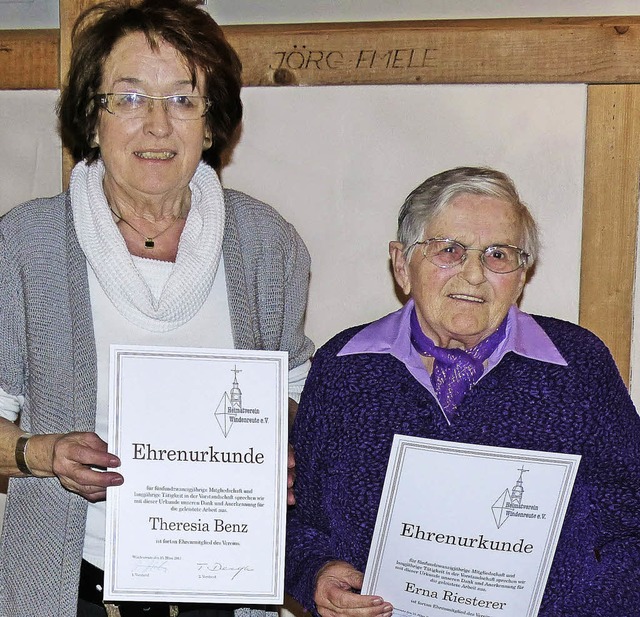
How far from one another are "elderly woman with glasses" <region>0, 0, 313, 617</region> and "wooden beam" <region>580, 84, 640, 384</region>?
1.10 m

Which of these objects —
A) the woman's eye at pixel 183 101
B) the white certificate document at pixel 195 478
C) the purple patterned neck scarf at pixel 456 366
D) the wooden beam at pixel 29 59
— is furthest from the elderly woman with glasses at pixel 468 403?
the wooden beam at pixel 29 59

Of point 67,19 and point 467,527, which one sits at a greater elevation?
point 67,19

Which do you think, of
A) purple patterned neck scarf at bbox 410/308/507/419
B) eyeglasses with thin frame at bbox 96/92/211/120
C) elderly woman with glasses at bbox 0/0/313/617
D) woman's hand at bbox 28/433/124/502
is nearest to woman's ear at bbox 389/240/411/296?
purple patterned neck scarf at bbox 410/308/507/419

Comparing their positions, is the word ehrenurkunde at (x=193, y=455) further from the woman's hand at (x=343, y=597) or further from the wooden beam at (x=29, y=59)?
the wooden beam at (x=29, y=59)

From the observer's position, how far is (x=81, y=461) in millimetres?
1828

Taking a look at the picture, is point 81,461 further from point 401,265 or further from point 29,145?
point 29,145

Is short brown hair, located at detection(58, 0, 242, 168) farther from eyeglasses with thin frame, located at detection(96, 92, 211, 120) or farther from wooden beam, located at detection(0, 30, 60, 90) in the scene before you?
wooden beam, located at detection(0, 30, 60, 90)

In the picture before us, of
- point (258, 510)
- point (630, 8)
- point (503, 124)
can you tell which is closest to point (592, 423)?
point (258, 510)

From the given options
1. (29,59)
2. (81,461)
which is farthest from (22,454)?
(29,59)

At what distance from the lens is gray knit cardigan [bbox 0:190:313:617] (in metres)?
1.97

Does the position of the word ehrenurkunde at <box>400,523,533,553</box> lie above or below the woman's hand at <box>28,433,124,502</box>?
below

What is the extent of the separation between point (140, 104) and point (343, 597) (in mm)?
1133

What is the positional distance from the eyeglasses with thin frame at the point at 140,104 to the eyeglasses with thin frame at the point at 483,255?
631 millimetres

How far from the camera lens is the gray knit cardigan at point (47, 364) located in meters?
1.97
